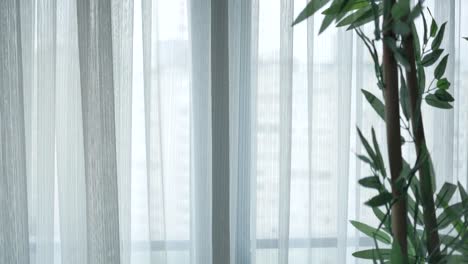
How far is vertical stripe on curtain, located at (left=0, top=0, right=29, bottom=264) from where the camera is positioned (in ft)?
5.26

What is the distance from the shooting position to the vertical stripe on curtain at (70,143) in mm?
1633

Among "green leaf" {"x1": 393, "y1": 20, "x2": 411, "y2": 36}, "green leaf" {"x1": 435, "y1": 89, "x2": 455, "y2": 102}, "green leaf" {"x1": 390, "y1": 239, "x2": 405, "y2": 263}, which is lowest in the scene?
"green leaf" {"x1": 390, "y1": 239, "x2": 405, "y2": 263}

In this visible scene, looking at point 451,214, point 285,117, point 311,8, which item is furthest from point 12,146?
point 451,214

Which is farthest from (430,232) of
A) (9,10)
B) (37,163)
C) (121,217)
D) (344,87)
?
(9,10)

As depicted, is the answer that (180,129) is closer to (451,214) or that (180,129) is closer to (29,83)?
(29,83)

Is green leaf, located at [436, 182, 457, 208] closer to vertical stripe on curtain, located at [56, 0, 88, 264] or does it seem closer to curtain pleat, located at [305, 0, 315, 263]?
curtain pleat, located at [305, 0, 315, 263]

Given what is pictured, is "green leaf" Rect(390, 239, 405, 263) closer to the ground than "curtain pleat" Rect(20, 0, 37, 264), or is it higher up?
closer to the ground

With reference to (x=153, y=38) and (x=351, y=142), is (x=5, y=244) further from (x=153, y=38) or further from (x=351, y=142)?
(x=351, y=142)

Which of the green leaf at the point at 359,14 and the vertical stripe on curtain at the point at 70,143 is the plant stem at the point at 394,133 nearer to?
the green leaf at the point at 359,14

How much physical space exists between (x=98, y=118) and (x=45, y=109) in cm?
17

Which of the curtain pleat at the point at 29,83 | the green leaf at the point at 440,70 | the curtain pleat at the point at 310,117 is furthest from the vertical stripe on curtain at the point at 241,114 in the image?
the green leaf at the point at 440,70

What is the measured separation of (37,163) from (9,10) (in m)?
0.46

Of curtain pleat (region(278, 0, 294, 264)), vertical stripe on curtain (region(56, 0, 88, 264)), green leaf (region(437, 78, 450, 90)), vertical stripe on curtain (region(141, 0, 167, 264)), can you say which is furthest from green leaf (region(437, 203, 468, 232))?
vertical stripe on curtain (region(56, 0, 88, 264))

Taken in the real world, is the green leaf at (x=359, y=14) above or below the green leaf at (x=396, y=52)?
above
